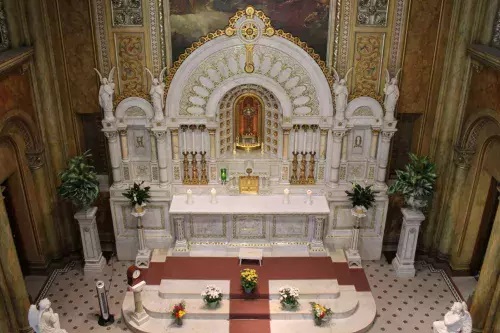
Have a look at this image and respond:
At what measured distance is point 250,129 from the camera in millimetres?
16484

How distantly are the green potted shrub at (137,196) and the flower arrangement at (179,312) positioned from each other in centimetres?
325

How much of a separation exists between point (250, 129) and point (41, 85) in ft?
19.9

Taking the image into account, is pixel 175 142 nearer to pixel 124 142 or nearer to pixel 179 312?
pixel 124 142

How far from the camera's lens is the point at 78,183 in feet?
49.8

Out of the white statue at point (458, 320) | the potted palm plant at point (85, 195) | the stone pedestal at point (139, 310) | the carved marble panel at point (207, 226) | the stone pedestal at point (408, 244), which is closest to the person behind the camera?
the white statue at point (458, 320)

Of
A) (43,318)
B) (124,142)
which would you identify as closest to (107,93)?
(124,142)

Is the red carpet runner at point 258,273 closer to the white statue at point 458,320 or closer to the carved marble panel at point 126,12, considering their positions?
the white statue at point 458,320

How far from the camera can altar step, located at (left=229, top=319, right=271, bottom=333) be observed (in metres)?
14.2

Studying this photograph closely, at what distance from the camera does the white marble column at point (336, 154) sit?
15750 mm

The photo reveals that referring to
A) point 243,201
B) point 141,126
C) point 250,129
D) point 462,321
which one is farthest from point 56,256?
point 462,321

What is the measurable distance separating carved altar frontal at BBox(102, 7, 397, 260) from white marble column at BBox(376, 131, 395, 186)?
1.4 inches

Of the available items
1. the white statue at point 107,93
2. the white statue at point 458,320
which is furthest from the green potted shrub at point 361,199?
the white statue at point 107,93

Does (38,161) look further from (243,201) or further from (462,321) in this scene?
(462,321)

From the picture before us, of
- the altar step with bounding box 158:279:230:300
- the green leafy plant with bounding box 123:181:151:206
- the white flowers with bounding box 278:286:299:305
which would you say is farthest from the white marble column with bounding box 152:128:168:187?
the white flowers with bounding box 278:286:299:305
